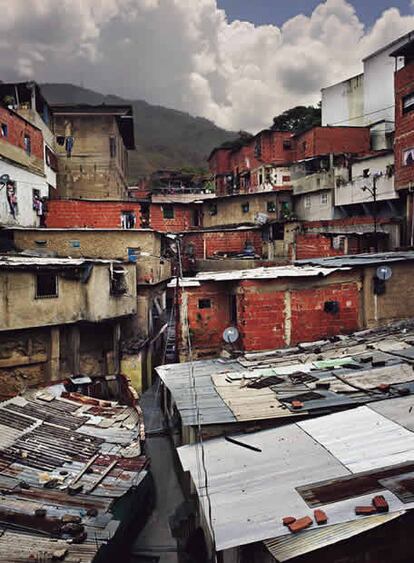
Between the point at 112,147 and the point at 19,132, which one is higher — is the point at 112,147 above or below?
above

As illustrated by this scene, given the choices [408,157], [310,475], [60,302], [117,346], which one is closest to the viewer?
[310,475]

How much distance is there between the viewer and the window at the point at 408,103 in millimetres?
26422

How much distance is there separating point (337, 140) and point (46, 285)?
29306mm

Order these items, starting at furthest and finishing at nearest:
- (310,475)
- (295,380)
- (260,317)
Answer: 1. (260,317)
2. (295,380)
3. (310,475)

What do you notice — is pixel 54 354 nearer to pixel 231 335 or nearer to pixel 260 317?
pixel 231 335

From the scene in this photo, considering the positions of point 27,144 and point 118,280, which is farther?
point 27,144

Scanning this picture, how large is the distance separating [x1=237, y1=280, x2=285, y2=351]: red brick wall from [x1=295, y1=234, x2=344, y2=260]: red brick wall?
15.3m

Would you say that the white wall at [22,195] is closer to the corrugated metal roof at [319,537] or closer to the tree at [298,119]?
the corrugated metal roof at [319,537]

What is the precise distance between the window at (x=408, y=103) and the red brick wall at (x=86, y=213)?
18155 mm

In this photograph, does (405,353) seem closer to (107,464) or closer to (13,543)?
(107,464)

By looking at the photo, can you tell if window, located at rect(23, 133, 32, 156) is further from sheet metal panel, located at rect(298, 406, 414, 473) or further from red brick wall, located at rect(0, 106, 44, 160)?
sheet metal panel, located at rect(298, 406, 414, 473)

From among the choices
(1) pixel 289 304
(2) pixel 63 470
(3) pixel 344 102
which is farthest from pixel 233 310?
(3) pixel 344 102

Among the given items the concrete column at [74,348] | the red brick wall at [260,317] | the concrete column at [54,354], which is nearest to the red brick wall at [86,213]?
the concrete column at [74,348]

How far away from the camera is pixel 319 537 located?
5.81m
